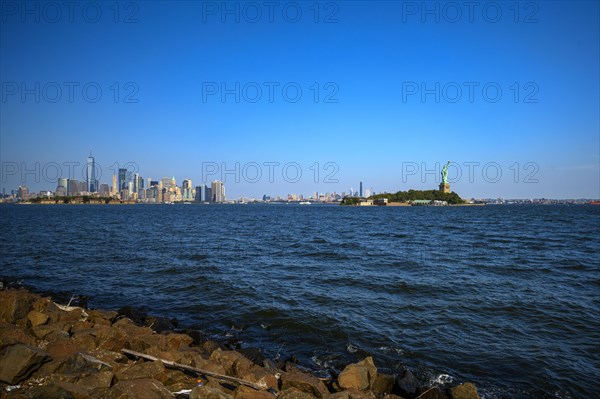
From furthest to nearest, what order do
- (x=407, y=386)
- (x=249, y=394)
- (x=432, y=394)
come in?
(x=407, y=386) → (x=432, y=394) → (x=249, y=394)

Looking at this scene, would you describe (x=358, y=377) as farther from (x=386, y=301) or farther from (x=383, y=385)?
Answer: (x=386, y=301)

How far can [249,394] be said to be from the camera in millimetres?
6281

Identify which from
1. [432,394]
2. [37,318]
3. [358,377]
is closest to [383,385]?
[358,377]

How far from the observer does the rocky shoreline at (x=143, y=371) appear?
5.79 metres

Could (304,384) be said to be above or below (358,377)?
above

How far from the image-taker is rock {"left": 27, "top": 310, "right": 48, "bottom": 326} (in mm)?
9391

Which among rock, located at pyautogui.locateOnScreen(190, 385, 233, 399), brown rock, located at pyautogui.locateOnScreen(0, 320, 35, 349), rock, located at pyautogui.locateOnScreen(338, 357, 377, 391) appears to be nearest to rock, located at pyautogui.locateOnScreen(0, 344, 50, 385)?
brown rock, located at pyautogui.locateOnScreen(0, 320, 35, 349)

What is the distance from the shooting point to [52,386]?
5207 millimetres

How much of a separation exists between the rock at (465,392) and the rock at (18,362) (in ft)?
27.1

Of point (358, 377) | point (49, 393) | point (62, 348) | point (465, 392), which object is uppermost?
point (49, 393)

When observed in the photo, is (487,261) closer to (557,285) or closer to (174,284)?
(557,285)

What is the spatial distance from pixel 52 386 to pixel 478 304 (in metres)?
15.0

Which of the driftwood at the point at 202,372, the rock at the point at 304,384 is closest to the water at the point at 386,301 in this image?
the rock at the point at 304,384

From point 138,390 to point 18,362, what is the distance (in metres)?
2.33
